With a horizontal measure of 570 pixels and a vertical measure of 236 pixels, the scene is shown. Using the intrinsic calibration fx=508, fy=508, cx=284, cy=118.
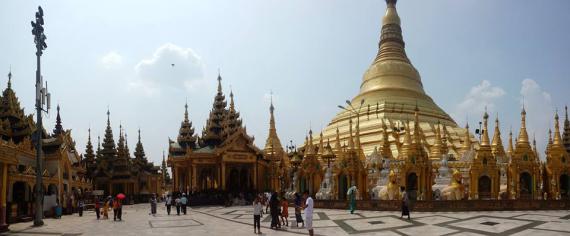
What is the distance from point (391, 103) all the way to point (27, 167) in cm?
4305

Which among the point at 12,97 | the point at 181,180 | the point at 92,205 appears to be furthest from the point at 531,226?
the point at 181,180

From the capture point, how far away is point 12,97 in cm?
3359

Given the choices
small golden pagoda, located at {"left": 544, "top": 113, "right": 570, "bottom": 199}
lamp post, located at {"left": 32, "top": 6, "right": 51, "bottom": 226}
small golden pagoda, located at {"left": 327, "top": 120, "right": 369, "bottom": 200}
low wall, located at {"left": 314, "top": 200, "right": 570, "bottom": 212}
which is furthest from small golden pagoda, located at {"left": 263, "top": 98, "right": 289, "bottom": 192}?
lamp post, located at {"left": 32, "top": 6, "right": 51, "bottom": 226}

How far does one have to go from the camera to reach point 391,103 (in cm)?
6159

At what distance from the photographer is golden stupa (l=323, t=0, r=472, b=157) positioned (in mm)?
55744

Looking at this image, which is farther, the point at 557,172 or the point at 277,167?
the point at 277,167

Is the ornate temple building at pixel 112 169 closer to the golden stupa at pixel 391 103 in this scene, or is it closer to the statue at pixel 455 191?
the golden stupa at pixel 391 103

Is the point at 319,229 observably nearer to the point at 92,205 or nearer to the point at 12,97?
the point at 12,97

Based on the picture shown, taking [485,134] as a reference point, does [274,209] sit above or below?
below

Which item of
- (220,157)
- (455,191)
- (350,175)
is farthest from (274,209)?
(220,157)

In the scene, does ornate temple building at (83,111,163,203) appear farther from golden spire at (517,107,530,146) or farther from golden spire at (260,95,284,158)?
golden spire at (517,107,530,146)

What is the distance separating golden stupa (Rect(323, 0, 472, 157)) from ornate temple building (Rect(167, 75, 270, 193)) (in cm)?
1070

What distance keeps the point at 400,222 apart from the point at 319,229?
388 centimetres

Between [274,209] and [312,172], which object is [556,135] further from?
[274,209]
